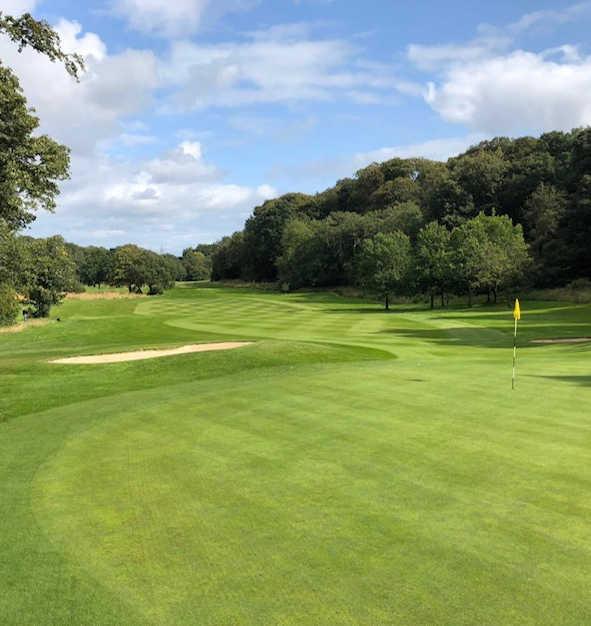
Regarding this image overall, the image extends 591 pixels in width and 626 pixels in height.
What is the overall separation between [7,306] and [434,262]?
46.8m

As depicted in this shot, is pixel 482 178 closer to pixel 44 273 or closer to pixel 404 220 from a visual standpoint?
pixel 404 220

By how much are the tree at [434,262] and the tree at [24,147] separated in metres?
56.1

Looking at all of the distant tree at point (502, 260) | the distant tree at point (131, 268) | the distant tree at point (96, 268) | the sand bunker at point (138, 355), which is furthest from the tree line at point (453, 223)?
the sand bunker at point (138, 355)

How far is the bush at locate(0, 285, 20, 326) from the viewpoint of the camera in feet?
141

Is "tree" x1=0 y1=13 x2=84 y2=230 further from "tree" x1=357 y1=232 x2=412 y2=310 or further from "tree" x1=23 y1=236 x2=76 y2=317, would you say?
"tree" x1=357 y1=232 x2=412 y2=310

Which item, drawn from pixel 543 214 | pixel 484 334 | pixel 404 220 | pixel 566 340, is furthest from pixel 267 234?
pixel 566 340

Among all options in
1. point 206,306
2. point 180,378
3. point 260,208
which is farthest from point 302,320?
point 260,208

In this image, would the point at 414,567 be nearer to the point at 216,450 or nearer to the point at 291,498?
the point at 291,498

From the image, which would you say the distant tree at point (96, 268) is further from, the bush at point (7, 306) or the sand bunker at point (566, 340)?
the sand bunker at point (566, 340)

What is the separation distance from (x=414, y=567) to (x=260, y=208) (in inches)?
5895

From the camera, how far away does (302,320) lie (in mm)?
48719

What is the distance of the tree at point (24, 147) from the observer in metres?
14.1

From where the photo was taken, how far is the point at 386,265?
7188cm

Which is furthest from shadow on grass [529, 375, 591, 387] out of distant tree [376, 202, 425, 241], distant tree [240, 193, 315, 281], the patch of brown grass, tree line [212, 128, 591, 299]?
distant tree [240, 193, 315, 281]
